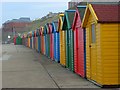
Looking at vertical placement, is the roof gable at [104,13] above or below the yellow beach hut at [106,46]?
above

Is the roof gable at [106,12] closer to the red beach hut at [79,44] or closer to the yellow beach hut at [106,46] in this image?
the yellow beach hut at [106,46]

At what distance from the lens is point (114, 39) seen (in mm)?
10875

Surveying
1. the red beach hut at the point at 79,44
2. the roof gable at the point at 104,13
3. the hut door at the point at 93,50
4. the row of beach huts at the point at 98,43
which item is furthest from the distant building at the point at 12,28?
the roof gable at the point at 104,13

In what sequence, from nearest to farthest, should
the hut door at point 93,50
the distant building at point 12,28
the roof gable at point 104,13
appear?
the roof gable at point 104,13
the hut door at point 93,50
the distant building at point 12,28

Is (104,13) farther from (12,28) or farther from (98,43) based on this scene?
(12,28)

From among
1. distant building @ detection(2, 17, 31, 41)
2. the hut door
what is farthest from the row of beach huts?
distant building @ detection(2, 17, 31, 41)

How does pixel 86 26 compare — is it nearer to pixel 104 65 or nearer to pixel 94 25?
pixel 94 25

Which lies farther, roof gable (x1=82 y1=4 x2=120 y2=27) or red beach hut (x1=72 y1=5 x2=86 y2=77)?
red beach hut (x1=72 y1=5 x2=86 y2=77)

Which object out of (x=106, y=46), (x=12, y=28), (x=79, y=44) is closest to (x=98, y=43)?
(x=106, y=46)

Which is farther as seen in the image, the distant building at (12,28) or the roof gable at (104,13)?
the distant building at (12,28)

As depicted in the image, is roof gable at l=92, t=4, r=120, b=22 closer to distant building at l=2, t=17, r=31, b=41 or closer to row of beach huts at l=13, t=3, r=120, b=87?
row of beach huts at l=13, t=3, r=120, b=87

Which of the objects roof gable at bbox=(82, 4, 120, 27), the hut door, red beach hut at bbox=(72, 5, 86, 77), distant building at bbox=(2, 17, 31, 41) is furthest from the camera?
distant building at bbox=(2, 17, 31, 41)

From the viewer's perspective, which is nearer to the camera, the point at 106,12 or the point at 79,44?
the point at 106,12

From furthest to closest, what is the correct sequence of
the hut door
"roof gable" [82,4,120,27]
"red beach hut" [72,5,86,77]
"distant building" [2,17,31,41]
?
1. "distant building" [2,17,31,41]
2. "red beach hut" [72,5,86,77]
3. the hut door
4. "roof gable" [82,4,120,27]
